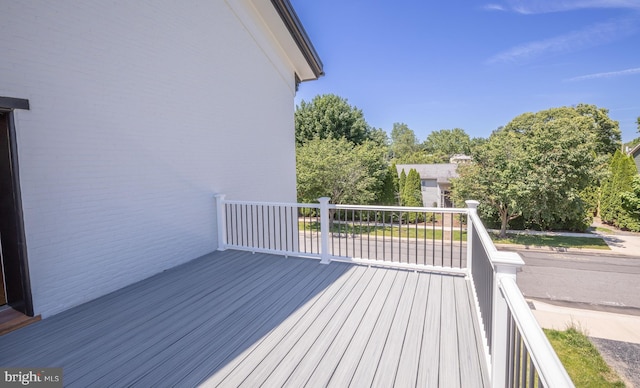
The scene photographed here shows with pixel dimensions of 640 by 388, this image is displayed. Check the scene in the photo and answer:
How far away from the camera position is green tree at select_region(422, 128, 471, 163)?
4959 centimetres

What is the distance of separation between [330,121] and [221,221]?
1751cm

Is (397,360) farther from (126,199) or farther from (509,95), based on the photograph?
(509,95)

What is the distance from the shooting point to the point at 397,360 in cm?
219

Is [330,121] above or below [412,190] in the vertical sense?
above

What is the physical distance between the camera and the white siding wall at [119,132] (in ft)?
9.38

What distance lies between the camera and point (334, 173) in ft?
54.1

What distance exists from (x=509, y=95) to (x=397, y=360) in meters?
32.3

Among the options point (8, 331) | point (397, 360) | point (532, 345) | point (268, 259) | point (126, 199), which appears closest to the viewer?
point (532, 345)

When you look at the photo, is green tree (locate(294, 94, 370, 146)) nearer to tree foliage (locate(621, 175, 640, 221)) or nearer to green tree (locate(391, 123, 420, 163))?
tree foliage (locate(621, 175, 640, 221))

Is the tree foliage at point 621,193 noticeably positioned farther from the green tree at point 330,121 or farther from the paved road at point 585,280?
the green tree at point 330,121

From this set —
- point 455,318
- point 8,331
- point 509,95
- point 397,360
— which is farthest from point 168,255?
point 509,95

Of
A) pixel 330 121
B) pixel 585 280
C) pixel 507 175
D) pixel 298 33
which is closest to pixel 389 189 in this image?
pixel 330 121

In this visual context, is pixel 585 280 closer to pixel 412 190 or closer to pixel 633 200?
pixel 633 200

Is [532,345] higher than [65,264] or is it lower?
higher
